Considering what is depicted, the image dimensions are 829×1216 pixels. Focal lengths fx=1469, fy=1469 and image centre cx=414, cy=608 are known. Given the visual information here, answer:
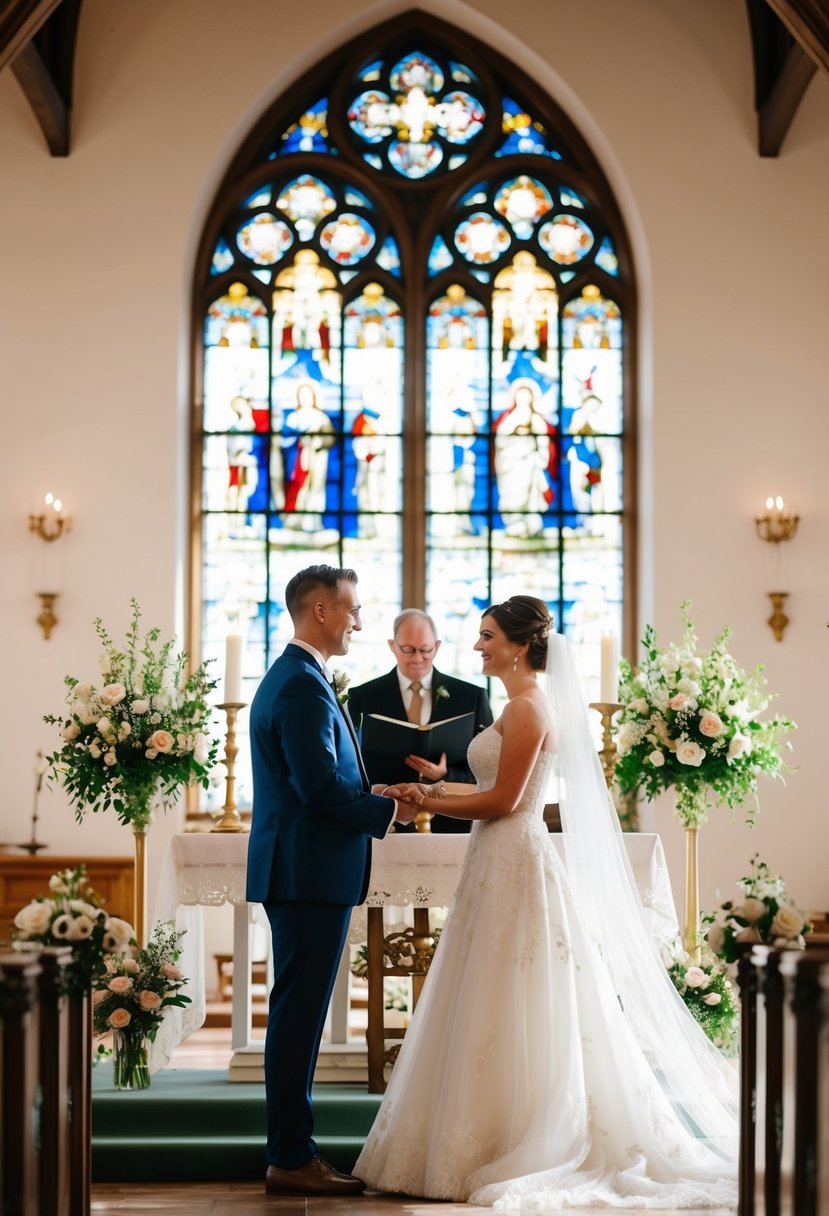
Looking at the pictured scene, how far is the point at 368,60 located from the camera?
912 cm

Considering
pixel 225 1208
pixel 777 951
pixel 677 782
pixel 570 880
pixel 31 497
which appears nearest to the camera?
pixel 777 951

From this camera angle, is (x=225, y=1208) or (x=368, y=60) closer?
(x=225, y=1208)

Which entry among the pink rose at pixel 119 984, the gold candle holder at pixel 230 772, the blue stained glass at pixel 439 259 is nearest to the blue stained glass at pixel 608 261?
the blue stained glass at pixel 439 259

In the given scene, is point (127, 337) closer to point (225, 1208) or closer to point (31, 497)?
point (31, 497)

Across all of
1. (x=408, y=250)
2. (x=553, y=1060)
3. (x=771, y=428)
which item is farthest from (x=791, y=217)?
(x=553, y=1060)

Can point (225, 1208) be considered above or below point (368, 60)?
below

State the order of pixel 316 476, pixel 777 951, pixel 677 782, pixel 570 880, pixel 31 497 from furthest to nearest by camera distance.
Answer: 1. pixel 316 476
2. pixel 31 497
3. pixel 677 782
4. pixel 570 880
5. pixel 777 951

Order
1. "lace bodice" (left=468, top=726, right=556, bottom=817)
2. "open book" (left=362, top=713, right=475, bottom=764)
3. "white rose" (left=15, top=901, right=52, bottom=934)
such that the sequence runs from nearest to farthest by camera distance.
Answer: "white rose" (left=15, top=901, right=52, bottom=934) → "lace bodice" (left=468, top=726, right=556, bottom=817) → "open book" (left=362, top=713, right=475, bottom=764)

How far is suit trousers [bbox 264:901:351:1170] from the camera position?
4168 mm

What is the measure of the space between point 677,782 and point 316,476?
146 inches

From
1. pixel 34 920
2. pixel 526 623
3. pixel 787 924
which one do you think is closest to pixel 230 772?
pixel 526 623

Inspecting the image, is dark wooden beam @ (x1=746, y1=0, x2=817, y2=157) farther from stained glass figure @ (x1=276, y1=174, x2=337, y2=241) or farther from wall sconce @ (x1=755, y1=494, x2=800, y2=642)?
stained glass figure @ (x1=276, y1=174, x2=337, y2=241)

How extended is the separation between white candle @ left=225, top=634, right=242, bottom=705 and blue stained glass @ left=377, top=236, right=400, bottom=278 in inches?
165

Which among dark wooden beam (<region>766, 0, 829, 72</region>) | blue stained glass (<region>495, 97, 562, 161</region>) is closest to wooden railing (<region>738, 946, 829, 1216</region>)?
dark wooden beam (<region>766, 0, 829, 72</region>)
